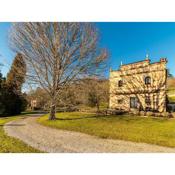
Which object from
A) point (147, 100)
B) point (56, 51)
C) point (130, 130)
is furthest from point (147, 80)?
point (56, 51)

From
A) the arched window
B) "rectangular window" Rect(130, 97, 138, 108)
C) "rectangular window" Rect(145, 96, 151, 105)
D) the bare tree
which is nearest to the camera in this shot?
the bare tree

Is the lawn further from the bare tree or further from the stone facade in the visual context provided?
the stone facade

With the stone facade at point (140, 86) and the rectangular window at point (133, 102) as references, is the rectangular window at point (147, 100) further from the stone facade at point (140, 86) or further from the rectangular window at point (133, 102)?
the rectangular window at point (133, 102)

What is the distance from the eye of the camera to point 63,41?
12.0m

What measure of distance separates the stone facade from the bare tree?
8400 millimetres

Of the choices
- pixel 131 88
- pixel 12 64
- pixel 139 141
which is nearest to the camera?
pixel 139 141

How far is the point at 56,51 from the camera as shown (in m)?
12.0

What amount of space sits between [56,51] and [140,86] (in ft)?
39.9

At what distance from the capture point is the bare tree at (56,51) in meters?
11.9

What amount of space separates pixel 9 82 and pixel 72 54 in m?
15.2

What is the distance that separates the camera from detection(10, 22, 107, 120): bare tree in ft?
39.0

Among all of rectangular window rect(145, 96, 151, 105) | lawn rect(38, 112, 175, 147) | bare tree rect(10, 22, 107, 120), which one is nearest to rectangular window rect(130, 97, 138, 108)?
rectangular window rect(145, 96, 151, 105)
